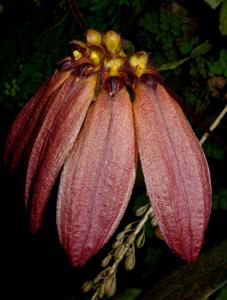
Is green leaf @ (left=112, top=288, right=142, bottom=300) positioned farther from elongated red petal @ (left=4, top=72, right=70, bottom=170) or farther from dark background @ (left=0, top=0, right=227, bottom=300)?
elongated red petal @ (left=4, top=72, right=70, bottom=170)

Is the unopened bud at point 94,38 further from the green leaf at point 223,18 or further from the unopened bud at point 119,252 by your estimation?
the green leaf at point 223,18

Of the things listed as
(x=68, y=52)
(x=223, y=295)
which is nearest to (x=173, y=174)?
(x=223, y=295)

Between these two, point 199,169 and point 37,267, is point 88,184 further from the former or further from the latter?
point 37,267

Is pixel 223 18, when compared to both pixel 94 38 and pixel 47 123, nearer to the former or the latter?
pixel 94 38

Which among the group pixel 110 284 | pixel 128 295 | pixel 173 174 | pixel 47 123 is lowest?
pixel 128 295

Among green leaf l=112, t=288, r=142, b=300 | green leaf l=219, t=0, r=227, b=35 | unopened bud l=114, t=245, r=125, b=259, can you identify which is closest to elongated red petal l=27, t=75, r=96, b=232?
unopened bud l=114, t=245, r=125, b=259

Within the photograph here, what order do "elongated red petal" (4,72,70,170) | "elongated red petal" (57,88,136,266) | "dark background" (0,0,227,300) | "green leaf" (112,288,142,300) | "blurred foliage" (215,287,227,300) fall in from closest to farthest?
1. "elongated red petal" (57,88,136,266)
2. "elongated red petal" (4,72,70,170)
3. "blurred foliage" (215,287,227,300)
4. "green leaf" (112,288,142,300)
5. "dark background" (0,0,227,300)

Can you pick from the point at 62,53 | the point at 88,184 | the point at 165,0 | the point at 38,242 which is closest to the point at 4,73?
the point at 62,53
